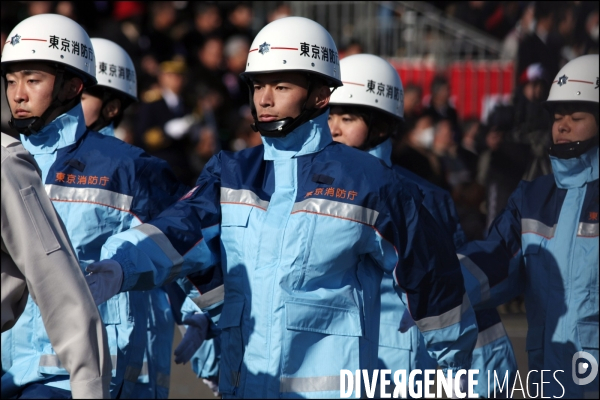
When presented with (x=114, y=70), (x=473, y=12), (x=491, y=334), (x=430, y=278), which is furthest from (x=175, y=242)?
(x=473, y=12)

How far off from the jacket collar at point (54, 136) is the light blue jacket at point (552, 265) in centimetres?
221

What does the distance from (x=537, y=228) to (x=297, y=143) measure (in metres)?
1.65

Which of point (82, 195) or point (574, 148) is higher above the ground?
point (574, 148)

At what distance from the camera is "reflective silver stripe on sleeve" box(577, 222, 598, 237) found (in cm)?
524

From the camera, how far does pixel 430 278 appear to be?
421 cm

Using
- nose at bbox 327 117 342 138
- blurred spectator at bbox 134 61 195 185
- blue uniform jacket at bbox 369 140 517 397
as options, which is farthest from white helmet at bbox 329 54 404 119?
blurred spectator at bbox 134 61 195 185

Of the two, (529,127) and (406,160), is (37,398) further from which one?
(406,160)

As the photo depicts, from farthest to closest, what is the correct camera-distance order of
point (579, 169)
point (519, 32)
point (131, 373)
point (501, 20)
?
point (501, 20)
point (519, 32)
point (131, 373)
point (579, 169)

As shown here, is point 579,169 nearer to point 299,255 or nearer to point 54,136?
point 299,255

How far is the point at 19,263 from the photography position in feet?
9.62

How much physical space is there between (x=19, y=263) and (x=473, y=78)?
8.94m

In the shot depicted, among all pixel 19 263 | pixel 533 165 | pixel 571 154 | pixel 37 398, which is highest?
pixel 533 165

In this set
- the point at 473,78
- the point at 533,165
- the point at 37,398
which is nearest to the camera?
the point at 37,398

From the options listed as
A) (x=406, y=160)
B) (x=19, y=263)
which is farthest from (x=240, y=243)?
(x=406, y=160)
